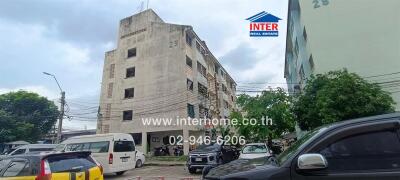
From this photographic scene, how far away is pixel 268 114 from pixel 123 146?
12.5m

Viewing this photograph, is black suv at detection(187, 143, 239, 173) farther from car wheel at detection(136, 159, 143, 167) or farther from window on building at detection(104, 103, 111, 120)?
window on building at detection(104, 103, 111, 120)

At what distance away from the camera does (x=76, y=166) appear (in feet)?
22.7

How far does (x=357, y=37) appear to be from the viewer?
68.5 ft

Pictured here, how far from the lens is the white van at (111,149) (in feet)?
48.9

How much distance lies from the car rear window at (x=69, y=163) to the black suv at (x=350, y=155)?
478 centimetres

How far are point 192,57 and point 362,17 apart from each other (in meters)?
17.1

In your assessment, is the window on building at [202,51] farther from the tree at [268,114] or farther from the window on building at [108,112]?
the tree at [268,114]

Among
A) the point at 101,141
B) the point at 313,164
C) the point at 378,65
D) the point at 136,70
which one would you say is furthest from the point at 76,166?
the point at 136,70

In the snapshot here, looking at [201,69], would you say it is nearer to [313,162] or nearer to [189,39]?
[189,39]

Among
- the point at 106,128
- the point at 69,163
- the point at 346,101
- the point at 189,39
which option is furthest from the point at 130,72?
the point at 69,163

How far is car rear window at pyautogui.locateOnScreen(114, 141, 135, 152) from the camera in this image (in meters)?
15.4

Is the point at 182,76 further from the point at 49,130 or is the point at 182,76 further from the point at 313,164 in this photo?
the point at 313,164

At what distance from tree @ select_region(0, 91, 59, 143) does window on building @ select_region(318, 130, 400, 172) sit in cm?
4114

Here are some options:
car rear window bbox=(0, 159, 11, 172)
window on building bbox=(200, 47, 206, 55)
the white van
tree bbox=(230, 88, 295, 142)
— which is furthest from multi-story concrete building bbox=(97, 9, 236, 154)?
car rear window bbox=(0, 159, 11, 172)
